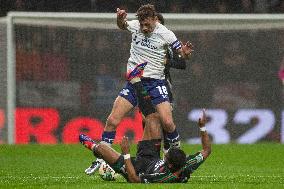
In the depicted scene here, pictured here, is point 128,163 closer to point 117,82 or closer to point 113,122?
point 113,122

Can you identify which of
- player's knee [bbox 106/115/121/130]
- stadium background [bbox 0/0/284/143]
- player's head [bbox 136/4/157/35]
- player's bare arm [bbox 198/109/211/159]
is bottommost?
stadium background [bbox 0/0/284/143]

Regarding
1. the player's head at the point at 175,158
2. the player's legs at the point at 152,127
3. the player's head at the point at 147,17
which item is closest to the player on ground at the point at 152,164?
the player's head at the point at 175,158

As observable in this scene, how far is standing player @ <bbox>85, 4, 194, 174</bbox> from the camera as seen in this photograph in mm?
15820

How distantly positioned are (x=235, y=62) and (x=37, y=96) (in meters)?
4.18

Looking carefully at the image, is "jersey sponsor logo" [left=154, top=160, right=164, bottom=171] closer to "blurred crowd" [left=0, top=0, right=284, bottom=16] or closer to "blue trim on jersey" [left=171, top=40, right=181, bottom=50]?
"blue trim on jersey" [left=171, top=40, right=181, bottom=50]

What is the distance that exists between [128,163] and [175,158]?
53cm

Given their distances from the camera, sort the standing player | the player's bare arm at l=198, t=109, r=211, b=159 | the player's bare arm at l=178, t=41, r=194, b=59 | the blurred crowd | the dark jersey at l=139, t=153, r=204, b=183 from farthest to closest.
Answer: the blurred crowd < the standing player < the player's bare arm at l=178, t=41, r=194, b=59 < the player's bare arm at l=198, t=109, r=211, b=159 < the dark jersey at l=139, t=153, r=204, b=183

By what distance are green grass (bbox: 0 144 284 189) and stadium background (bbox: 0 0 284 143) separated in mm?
1006

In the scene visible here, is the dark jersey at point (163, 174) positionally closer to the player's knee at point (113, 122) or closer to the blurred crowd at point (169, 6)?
the player's knee at point (113, 122)

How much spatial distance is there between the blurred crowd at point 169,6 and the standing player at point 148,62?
432 inches

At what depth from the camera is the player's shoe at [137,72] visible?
626 inches

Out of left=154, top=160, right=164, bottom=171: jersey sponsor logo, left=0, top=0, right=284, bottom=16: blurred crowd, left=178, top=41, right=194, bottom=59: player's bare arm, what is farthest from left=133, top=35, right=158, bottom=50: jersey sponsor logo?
left=0, top=0, right=284, bottom=16: blurred crowd

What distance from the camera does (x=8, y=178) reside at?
1559 cm

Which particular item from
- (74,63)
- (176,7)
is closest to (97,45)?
(74,63)
